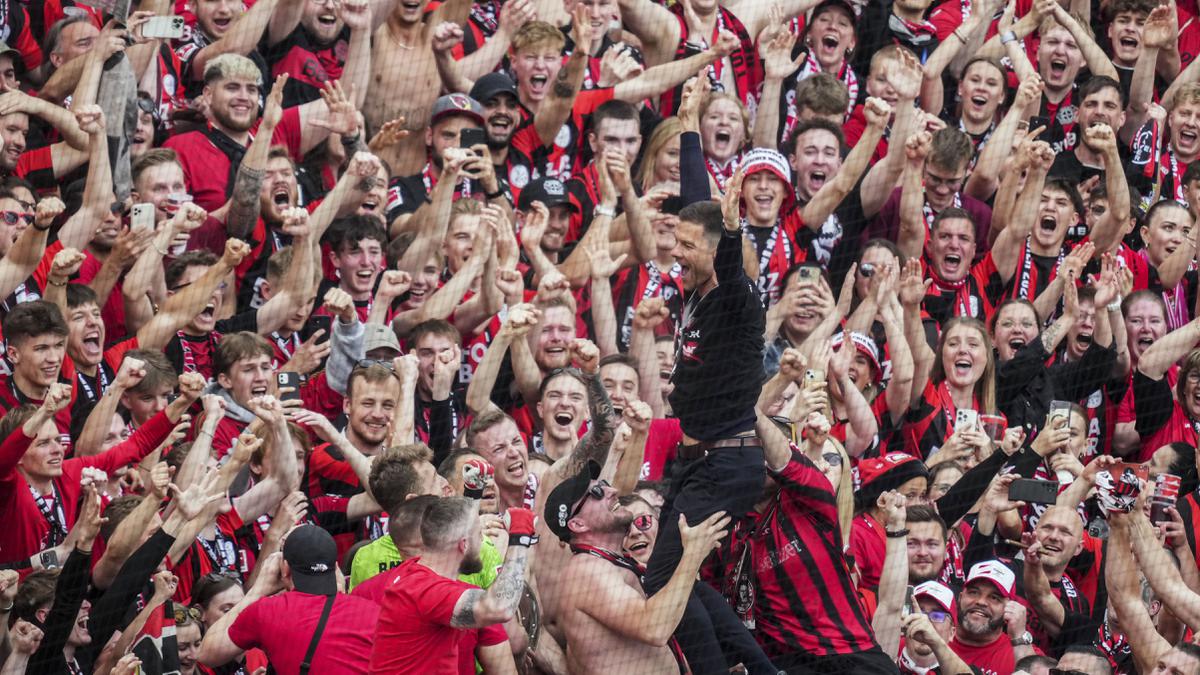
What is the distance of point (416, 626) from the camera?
6.44 m

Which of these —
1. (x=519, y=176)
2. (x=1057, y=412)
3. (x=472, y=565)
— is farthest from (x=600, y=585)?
(x=519, y=176)

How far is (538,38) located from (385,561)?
3.85 meters

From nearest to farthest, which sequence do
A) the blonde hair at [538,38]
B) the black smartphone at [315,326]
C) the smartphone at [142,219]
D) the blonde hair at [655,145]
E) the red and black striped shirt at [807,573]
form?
1. the red and black striped shirt at [807,573]
2. the smartphone at [142,219]
3. the black smartphone at [315,326]
4. the blonde hair at [655,145]
5. the blonde hair at [538,38]

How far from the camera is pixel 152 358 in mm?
8297

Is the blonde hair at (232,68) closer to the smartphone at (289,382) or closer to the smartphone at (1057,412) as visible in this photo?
the smartphone at (289,382)

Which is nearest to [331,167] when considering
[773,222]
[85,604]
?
[773,222]

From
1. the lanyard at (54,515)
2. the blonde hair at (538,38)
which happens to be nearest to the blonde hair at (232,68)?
the blonde hair at (538,38)

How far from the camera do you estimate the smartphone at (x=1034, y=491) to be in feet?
28.4

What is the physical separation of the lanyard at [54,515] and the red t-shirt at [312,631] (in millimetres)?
1237

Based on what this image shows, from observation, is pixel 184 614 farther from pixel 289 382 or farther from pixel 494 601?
pixel 494 601

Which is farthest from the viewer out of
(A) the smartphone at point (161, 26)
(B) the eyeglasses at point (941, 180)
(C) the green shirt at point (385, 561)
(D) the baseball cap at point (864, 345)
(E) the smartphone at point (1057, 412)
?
(B) the eyeglasses at point (941, 180)

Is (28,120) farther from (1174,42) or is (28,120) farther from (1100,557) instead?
(1174,42)

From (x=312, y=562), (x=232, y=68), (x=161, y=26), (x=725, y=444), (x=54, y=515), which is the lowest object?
(x=54, y=515)

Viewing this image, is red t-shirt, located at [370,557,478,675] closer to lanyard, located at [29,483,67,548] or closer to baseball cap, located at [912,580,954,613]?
lanyard, located at [29,483,67,548]
